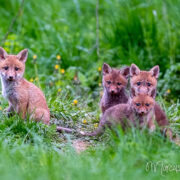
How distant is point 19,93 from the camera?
7.36 metres

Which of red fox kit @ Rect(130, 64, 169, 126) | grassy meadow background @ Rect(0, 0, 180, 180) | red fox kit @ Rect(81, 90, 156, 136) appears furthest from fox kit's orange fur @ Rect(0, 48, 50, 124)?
red fox kit @ Rect(130, 64, 169, 126)

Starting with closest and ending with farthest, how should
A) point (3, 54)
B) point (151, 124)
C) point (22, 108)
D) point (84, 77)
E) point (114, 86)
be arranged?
1. point (151, 124)
2. point (22, 108)
3. point (3, 54)
4. point (114, 86)
5. point (84, 77)

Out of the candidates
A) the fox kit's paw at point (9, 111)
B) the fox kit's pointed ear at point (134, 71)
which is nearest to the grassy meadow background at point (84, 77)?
the fox kit's paw at point (9, 111)

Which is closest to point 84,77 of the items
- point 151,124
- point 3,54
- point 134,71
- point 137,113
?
point 134,71

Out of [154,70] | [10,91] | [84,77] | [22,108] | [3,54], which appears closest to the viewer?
[22,108]

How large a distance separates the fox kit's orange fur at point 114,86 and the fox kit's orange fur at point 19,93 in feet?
4.40

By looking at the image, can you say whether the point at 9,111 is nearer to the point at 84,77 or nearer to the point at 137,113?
the point at 137,113

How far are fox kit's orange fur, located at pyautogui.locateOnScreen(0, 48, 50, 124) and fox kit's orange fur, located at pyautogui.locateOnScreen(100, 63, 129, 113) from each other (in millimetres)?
1341

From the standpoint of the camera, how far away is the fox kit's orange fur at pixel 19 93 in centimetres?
727

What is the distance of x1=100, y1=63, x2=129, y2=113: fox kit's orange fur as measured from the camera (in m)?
8.12

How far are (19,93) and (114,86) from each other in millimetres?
1790

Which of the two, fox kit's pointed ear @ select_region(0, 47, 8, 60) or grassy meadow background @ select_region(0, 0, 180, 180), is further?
fox kit's pointed ear @ select_region(0, 47, 8, 60)

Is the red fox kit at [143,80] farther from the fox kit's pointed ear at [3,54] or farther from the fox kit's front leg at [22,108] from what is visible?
the fox kit's pointed ear at [3,54]

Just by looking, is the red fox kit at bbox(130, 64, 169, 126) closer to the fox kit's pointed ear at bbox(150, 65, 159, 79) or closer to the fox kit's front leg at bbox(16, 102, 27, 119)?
the fox kit's pointed ear at bbox(150, 65, 159, 79)
